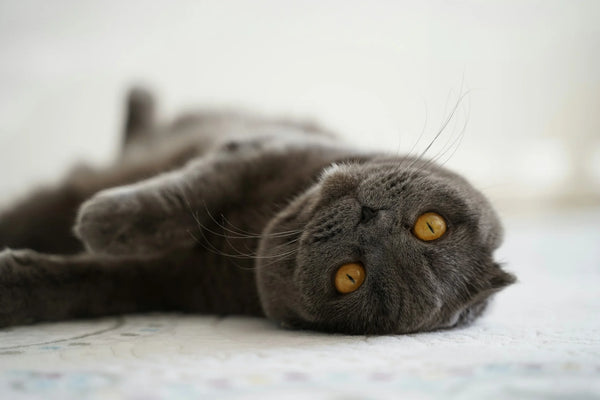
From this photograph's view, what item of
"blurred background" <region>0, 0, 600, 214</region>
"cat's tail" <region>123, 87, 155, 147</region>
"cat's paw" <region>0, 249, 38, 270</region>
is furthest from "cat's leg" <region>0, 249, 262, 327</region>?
"blurred background" <region>0, 0, 600, 214</region>

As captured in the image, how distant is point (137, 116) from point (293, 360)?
1837 millimetres

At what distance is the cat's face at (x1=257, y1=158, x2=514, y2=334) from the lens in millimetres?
1138

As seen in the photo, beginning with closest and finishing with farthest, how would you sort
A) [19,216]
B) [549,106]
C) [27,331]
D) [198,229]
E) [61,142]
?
1. [27,331]
2. [198,229]
3. [19,216]
4. [61,142]
5. [549,106]

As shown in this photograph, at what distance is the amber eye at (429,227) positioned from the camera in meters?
1.17

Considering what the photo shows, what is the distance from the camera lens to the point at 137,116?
247 centimetres

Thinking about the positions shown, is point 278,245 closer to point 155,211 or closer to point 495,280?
point 155,211

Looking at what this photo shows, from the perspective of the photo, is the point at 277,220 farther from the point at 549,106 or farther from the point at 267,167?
the point at 549,106

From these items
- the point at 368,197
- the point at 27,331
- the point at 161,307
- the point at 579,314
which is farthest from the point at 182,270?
the point at 579,314

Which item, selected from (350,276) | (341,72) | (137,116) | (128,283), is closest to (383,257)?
(350,276)

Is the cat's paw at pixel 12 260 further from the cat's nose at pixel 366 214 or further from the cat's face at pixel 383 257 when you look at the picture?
the cat's nose at pixel 366 214

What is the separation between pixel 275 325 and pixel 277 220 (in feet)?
0.81

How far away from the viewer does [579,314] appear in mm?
1306

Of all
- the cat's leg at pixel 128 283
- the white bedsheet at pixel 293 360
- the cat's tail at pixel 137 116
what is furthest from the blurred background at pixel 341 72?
the white bedsheet at pixel 293 360

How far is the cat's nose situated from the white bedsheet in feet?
0.77
